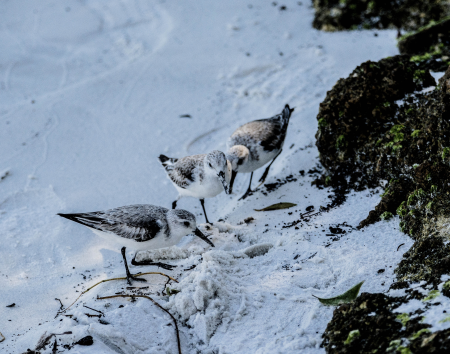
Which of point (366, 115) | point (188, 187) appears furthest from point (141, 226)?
point (366, 115)

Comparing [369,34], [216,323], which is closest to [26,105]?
[216,323]

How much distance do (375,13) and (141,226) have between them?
734cm

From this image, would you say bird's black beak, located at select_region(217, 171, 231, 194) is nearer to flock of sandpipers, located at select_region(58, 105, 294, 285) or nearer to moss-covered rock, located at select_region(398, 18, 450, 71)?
flock of sandpipers, located at select_region(58, 105, 294, 285)

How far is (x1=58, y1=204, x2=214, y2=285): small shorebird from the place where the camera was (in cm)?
469

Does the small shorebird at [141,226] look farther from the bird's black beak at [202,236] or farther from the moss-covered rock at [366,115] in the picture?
the moss-covered rock at [366,115]

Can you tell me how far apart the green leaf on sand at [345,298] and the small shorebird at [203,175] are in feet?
7.42

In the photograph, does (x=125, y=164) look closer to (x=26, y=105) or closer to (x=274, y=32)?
(x=26, y=105)

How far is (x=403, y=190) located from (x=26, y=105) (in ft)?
21.6

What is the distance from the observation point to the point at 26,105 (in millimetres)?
8008

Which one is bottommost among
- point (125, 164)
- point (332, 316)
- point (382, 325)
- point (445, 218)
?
point (125, 164)

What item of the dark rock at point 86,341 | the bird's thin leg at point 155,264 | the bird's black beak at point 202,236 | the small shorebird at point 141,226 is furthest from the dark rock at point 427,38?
the dark rock at point 86,341

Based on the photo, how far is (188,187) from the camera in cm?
568

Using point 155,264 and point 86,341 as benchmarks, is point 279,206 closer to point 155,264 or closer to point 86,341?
point 155,264

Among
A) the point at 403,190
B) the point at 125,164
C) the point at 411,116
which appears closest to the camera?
the point at 403,190
